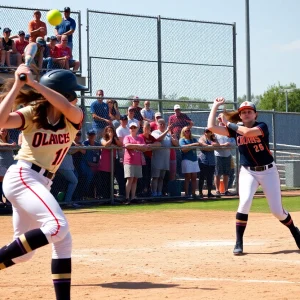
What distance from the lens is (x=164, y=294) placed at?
21.6 ft

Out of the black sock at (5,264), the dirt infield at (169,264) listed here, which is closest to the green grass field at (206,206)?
the dirt infield at (169,264)

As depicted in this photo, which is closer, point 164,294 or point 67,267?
point 67,267

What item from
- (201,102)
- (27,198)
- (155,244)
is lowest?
(155,244)

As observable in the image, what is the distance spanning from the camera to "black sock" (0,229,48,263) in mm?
5535

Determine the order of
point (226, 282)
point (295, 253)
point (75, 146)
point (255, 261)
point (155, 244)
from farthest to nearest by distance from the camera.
Answer: 1. point (75, 146)
2. point (155, 244)
3. point (295, 253)
4. point (255, 261)
5. point (226, 282)

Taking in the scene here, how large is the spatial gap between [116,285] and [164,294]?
0.72m

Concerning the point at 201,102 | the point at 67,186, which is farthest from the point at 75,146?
the point at 201,102

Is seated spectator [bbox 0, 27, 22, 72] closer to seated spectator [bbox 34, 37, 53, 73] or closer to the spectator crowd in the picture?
the spectator crowd

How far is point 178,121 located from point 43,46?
13.8ft

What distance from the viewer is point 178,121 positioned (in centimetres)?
1952

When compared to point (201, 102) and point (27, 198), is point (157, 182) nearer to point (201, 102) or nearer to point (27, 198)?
point (201, 102)

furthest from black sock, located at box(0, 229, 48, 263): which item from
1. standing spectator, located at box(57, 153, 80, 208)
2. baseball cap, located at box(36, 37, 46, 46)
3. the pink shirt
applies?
the pink shirt

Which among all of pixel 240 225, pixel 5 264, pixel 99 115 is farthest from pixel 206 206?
pixel 5 264

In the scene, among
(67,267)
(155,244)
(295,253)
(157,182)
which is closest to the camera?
(67,267)
